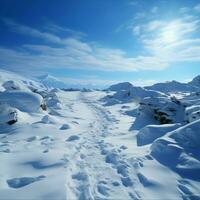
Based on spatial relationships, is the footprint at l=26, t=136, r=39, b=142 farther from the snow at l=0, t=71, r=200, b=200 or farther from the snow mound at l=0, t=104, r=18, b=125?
the snow mound at l=0, t=104, r=18, b=125

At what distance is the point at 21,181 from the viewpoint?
6.86 metres

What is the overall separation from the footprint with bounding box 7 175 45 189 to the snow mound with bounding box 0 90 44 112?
13.3 m

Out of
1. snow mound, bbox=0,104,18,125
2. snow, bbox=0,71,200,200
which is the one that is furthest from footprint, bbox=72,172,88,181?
snow mound, bbox=0,104,18,125

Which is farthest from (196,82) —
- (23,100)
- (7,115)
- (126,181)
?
(126,181)

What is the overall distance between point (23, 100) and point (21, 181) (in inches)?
578

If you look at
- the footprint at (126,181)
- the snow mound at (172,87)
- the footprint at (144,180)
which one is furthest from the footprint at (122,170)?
the snow mound at (172,87)

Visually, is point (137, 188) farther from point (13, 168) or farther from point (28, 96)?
point (28, 96)

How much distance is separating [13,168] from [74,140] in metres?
4.78

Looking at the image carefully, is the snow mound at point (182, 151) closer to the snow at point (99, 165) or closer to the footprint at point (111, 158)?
the snow at point (99, 165)

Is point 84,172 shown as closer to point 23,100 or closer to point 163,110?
point 163,110

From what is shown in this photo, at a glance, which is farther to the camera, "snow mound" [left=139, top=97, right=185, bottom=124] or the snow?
"snow mound" [left=139, top=97, right=185, bottom=124]

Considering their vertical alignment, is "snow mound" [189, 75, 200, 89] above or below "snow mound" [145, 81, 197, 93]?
above

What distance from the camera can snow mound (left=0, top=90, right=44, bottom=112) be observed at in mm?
19663

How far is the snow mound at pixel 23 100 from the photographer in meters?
19.7
